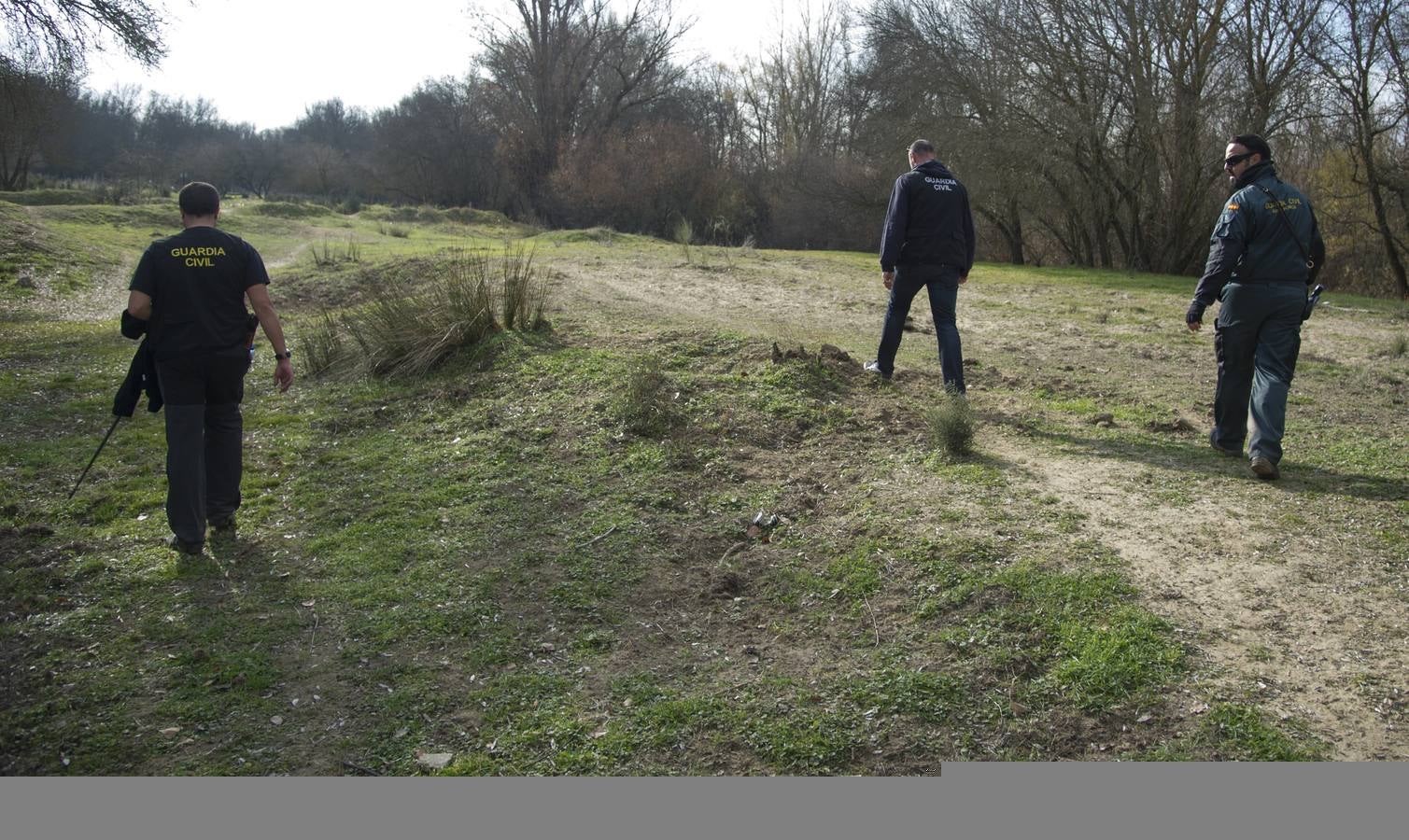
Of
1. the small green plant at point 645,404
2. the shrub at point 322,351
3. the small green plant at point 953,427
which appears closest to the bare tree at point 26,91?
the shrub at point 322,351

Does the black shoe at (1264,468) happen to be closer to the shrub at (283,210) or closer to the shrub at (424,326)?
the shrub at (424,326)

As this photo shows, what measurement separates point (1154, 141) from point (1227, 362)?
1811cm

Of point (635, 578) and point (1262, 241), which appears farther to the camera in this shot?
point (1262, 241)

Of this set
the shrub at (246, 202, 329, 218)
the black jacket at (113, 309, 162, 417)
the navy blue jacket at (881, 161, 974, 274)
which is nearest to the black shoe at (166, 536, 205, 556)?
the black jacket at (113, 309, 162, 417)

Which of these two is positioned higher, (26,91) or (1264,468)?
(26,91)

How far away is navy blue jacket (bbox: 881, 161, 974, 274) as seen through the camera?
7723 mm

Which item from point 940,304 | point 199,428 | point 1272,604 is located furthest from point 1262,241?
point 199,428

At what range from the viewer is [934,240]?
7.74 meters

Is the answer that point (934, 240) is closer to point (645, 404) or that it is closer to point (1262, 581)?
point (645, 404)

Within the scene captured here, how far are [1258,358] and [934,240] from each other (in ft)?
8.08

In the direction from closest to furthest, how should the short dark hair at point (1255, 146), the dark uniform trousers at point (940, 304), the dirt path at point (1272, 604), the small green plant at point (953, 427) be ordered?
1. the dirt path at point (1272, 604)
2. the short dark hair at point (1255, 146)
3. the small green plant at point (953, 427)
4. the dark uniform trousers at point (940, 304)

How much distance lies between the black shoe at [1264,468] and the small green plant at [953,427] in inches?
64.7

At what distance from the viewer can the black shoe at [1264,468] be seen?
5.89 m

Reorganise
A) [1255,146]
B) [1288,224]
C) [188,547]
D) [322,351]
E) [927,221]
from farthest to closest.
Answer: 1. [322,351]
2. [927,221]
3. [1255,146]
4. [1288,224]
5. [188,547]
